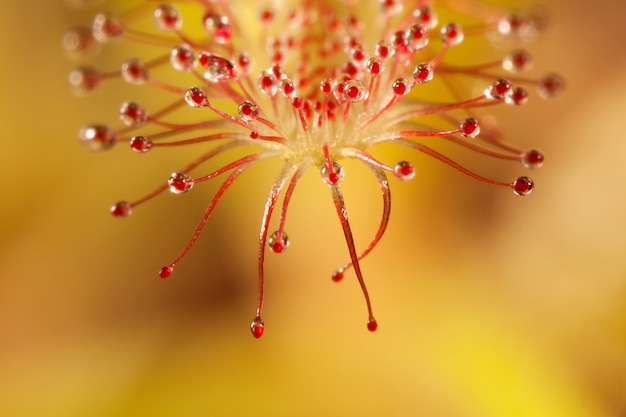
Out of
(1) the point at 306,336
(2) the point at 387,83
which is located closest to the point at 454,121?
(2) the point at 387,83

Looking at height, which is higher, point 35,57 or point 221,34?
point 35,57

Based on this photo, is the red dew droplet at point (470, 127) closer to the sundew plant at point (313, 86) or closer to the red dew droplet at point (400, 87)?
the sundew plant at point (313, 86)

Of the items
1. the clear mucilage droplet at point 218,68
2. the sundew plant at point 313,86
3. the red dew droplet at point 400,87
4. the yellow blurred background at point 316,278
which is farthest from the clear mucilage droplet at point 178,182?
the yellow blurred background at point 316,278

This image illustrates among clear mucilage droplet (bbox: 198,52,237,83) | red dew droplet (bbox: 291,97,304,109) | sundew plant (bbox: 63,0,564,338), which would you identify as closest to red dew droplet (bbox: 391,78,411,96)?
sundew plant (bbox: 63,0,564,338)

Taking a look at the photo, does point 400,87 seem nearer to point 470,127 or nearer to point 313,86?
point 470,127

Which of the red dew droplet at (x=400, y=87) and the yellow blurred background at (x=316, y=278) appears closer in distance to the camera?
the red dew droplet at (x=400, y=87)

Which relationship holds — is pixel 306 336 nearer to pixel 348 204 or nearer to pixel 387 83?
pixel 348 204

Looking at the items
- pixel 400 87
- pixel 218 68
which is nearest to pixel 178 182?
pixel 218 68
